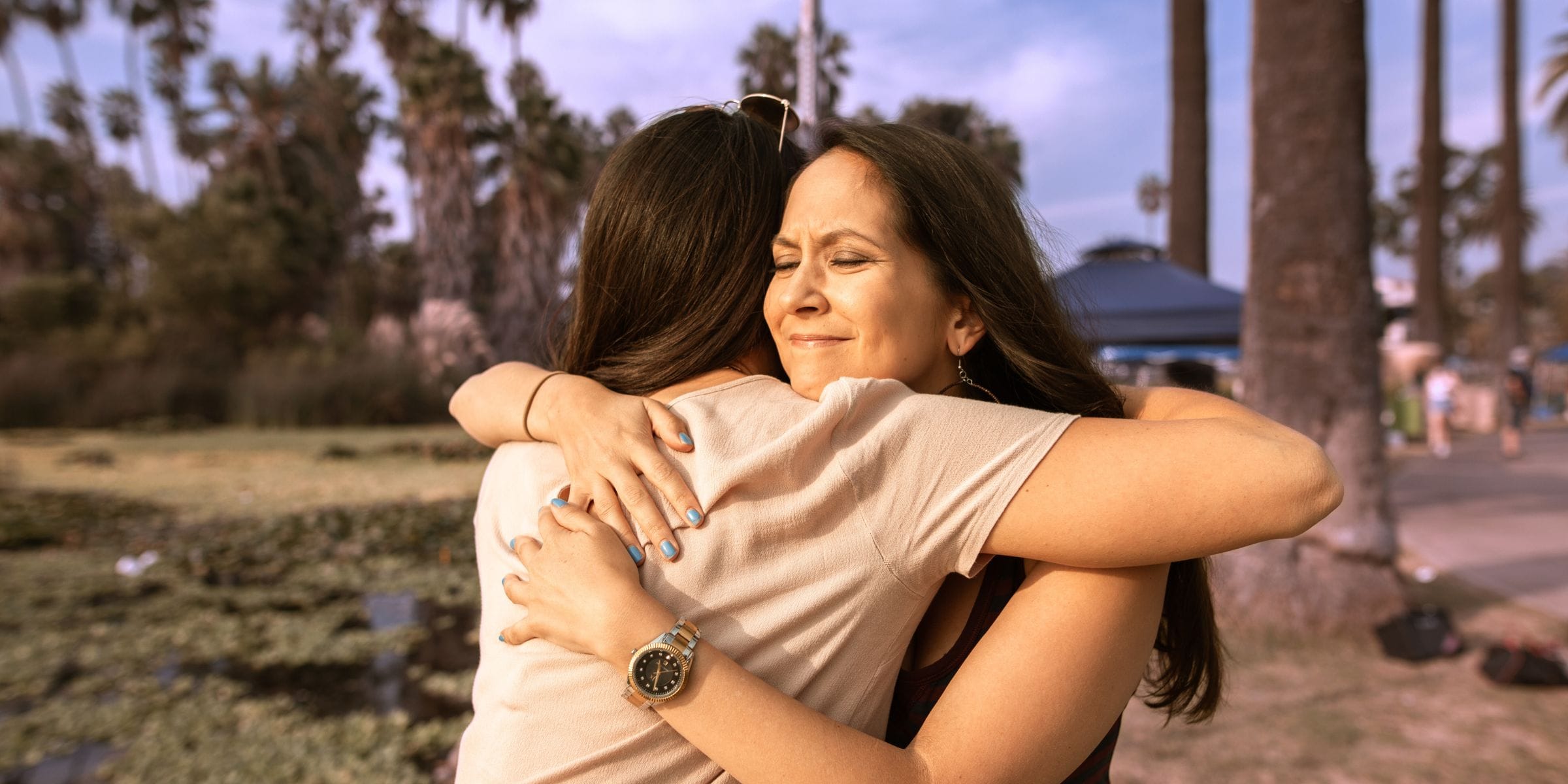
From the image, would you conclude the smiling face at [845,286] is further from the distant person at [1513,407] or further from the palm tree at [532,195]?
the palm tree at [532,195]

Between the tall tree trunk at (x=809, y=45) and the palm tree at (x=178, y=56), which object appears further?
the palm tree at (x=178, y=56)

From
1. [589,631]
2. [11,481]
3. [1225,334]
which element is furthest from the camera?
[11,481]

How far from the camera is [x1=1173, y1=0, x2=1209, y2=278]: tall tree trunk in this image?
33.2 feet

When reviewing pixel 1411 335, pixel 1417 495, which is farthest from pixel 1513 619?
pixel 1411 335

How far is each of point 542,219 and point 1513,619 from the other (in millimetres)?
23883

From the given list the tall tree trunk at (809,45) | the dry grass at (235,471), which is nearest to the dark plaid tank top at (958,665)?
the tall tree trunk at (809,45)

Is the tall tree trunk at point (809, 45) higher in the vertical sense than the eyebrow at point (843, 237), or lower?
higher

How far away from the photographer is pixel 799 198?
5.21 ft

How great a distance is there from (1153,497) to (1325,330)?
5.07 m

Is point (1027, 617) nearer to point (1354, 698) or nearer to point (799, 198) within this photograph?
point (799, 198)

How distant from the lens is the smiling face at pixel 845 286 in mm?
1525

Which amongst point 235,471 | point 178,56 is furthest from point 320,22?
point 235,471

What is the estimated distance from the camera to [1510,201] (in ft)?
74.8

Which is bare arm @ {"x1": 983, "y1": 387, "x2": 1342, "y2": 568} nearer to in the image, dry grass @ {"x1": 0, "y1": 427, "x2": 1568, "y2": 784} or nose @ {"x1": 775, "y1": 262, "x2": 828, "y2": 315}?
nose @ {"x1": 775, "y1": 262, "x2": 828, "y2": 315}
